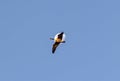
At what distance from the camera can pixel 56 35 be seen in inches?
1641

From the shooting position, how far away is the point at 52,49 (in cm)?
4781

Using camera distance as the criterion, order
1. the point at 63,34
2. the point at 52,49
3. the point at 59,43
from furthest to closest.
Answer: the point at 52,49 < the point at 59,43 < the point at 63,34

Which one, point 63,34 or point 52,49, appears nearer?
point 63,34

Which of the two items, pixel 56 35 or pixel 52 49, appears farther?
pixel 52 49

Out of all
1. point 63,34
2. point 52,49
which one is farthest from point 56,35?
point 52,49

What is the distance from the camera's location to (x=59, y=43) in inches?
1708

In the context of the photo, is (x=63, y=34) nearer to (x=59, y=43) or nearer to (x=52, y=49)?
(x=59, y=43)

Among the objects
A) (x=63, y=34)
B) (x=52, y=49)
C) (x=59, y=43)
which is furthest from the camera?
(x=52, y=49)

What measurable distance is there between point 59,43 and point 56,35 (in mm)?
2248

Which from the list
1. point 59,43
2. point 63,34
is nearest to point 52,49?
point 59,43

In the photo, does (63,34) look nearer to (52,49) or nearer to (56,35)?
(56,35)

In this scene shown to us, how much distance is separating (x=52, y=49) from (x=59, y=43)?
4811 millimetres
